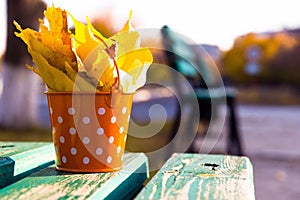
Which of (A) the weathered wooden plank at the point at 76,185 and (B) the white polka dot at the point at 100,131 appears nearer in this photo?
(A) the weathered wooden plank at the point at 76,185

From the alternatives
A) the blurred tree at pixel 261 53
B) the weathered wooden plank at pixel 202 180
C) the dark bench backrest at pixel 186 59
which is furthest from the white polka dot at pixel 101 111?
the blurred tree at pixel 261 53

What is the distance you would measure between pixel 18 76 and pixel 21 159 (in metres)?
4.62

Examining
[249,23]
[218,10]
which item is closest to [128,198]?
[218,10]

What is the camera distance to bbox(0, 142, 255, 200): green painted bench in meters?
0.59

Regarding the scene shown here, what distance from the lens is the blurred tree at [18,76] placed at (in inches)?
201

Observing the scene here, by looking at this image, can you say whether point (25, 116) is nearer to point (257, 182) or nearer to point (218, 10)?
point (218, 10)

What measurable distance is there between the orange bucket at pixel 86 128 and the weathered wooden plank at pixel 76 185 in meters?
0.02

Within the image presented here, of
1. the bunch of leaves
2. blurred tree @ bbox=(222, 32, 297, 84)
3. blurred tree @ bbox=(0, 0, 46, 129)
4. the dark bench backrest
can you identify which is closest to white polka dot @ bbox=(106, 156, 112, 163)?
the bunch of leaves

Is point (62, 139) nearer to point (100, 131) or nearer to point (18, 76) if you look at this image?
point (100, 131)

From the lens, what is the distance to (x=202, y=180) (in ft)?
2.13

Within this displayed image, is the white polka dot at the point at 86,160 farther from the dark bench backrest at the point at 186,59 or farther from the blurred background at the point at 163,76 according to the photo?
the dark bench backrest at the point at 186,59

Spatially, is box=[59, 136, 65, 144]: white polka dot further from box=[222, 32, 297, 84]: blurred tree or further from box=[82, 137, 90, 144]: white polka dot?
box=[222, 32, 297, 84]: blurred tree

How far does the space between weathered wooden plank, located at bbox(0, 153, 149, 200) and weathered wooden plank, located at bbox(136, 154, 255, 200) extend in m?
0.06

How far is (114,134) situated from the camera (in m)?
0.75
